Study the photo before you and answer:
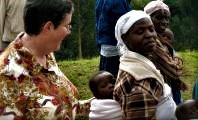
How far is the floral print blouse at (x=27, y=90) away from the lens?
3.08 m

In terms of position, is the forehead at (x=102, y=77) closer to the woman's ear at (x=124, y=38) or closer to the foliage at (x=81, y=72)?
the woman's ear at (x=124, y=38)

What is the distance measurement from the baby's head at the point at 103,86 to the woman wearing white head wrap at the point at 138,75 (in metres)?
0.26

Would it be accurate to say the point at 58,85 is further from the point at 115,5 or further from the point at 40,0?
the point at 115,5

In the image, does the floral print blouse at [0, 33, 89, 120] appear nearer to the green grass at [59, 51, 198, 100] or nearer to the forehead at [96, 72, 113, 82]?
the forehead at [96, 72, 113, 82]

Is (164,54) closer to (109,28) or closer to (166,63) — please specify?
(166,63)

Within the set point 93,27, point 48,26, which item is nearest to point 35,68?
point 48,26

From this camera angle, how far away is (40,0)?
121 inches

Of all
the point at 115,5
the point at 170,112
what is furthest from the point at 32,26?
the point at 115,5

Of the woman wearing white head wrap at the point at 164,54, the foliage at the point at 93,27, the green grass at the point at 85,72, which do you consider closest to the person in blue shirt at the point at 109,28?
the woman wearing white head wrap at the point at 164,54

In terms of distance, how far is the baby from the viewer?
347 centimetres

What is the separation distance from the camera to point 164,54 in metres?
4.40

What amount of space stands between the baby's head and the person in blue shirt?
1.95 metres

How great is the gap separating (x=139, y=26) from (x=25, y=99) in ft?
2.86

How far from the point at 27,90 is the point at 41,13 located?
441 mm
